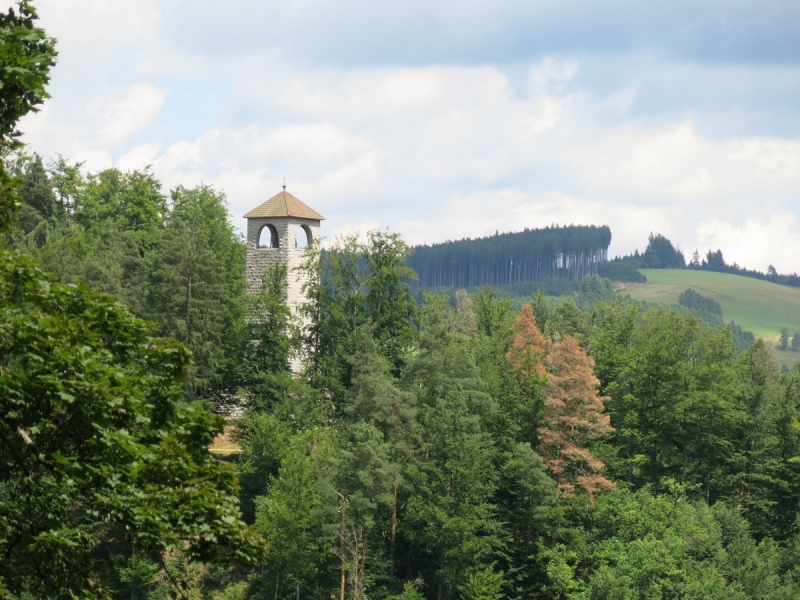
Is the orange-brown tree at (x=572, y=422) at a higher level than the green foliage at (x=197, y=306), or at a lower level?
lower

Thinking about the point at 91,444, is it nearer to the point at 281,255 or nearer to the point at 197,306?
the point at 197,306

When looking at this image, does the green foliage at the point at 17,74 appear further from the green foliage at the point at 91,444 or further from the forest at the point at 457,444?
the forest at the point at 457,444

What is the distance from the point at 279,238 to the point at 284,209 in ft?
4.96

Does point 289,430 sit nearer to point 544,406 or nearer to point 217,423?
point 544,406

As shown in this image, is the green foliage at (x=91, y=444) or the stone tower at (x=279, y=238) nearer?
the green foliage at (x=91, y=444)

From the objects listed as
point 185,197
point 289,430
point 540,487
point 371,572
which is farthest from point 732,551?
Result: point 185,197

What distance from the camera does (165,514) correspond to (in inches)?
448

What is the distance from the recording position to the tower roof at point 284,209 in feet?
187

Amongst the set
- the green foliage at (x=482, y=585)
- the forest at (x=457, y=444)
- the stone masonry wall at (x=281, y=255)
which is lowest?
the green foliage at (x=482, y=585)

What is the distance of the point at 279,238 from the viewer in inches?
2267

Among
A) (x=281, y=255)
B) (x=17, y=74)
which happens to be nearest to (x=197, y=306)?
(x=281, y=255)

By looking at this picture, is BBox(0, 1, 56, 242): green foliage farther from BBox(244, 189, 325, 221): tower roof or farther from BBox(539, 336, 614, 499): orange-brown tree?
BBox(244, 189, 325, 221): tower roof

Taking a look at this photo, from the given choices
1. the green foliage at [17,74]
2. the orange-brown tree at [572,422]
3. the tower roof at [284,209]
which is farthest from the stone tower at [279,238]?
the green foliage at [17,74]

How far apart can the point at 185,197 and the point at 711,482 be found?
40.9 m
